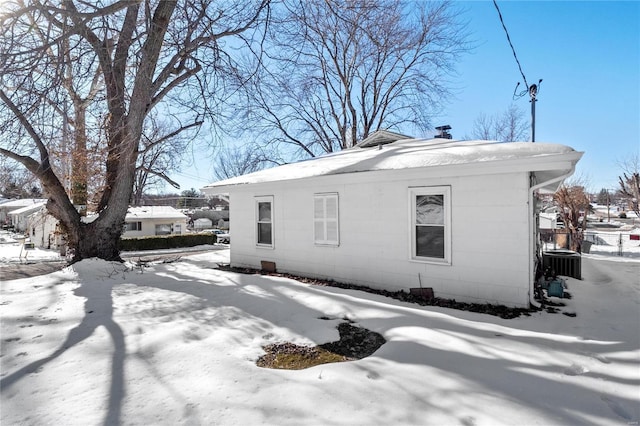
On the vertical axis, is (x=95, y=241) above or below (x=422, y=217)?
below

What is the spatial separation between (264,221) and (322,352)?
6.13 meters

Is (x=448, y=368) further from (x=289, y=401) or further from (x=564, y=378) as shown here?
(x=289, y=401)

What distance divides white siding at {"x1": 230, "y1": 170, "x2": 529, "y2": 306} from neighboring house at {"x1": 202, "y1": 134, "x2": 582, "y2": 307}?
0.7 inches

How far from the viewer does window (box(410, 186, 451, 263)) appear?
19.9 ft

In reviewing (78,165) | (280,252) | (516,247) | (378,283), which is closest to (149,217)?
(78,165)

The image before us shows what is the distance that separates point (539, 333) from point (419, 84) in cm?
1816

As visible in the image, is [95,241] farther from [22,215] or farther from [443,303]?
[22,215]

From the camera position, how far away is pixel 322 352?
353cm

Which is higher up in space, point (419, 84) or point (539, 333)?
point (419, 84)

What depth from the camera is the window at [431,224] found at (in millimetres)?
6059

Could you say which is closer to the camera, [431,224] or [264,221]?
[431,224]

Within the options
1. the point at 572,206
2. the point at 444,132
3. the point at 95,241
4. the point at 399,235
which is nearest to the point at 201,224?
the point at 95,241

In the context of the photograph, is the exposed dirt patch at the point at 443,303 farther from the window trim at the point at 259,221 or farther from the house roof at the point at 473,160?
the house roof at the point at 473,160

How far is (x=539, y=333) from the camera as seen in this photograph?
407 centimetres
